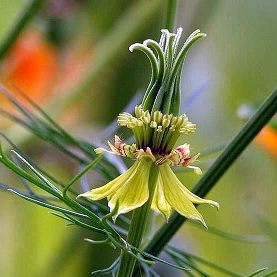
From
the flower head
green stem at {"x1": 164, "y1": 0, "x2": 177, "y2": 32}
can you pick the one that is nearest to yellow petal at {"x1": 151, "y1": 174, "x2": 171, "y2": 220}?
the flower head

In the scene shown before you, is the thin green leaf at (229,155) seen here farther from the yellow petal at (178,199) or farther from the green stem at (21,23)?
the green stem at (21,23)

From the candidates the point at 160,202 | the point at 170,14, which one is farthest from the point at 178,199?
the point at 170,14

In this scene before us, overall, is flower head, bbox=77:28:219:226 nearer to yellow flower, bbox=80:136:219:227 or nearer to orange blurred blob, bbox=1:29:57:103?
yellow flower, bbox=80:136:219:227

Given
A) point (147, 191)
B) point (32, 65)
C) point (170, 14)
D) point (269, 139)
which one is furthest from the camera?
point (32, 65)

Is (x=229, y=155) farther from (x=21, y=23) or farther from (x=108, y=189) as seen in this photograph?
(x=21, y=23)

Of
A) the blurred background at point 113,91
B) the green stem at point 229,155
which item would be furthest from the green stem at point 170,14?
the blurred background at point 113,91

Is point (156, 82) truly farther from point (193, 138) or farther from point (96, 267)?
point (193, 138)

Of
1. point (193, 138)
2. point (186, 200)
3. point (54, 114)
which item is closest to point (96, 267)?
point (54, 114)
